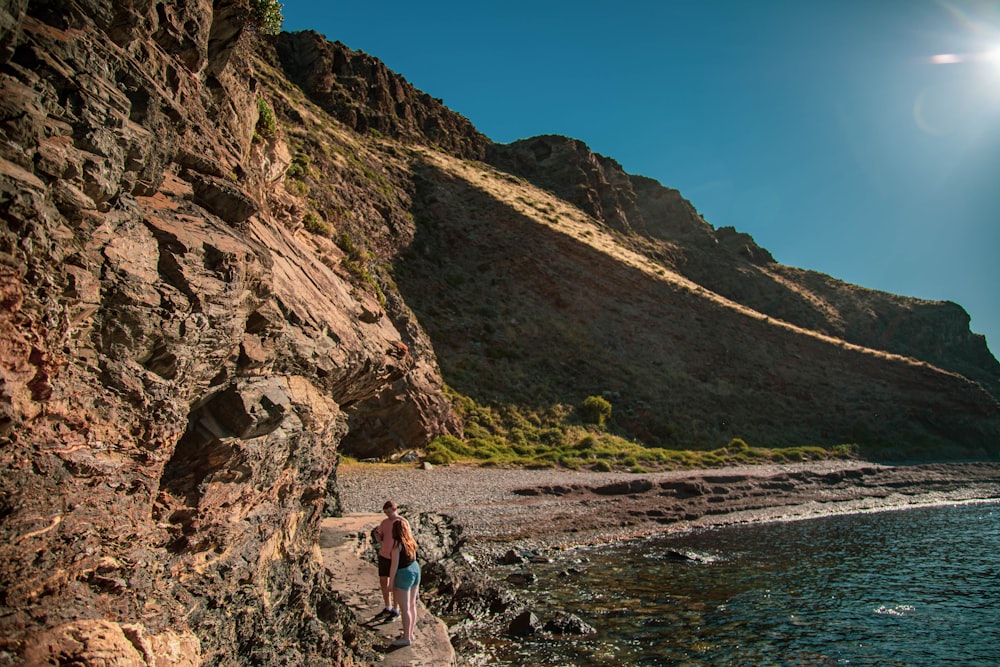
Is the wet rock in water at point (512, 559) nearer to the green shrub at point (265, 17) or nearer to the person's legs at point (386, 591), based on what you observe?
the person's legs at point (386, 591)

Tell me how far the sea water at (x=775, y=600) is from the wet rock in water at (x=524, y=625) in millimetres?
224

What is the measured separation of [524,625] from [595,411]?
27373 mm

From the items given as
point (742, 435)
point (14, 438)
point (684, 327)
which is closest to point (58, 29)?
Answer: point (14, 438)

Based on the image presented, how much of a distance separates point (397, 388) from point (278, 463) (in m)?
20.6

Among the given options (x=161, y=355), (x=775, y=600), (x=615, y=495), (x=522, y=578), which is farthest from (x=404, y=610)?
(x=615, y=495)

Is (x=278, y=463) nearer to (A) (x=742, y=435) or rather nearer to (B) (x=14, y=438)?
(B) (x=14, y=438)

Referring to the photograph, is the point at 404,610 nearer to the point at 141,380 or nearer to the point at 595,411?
the point at 141,380

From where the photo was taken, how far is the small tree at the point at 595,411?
1460 inches

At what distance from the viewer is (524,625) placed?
1073cm

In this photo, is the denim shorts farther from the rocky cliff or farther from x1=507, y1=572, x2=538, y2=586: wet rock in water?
x1=507, y1=572, x2=538, y2=586: wet rock in water

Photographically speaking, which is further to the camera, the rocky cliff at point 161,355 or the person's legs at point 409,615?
the person's legs at point 409,615

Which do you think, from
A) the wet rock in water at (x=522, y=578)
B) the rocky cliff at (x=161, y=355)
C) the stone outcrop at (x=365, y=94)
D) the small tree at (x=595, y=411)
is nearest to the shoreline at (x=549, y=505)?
the wet rock in water at (x=522, y=578)

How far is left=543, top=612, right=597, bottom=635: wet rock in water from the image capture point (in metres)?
10.9

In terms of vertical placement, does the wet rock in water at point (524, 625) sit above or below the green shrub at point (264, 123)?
below
